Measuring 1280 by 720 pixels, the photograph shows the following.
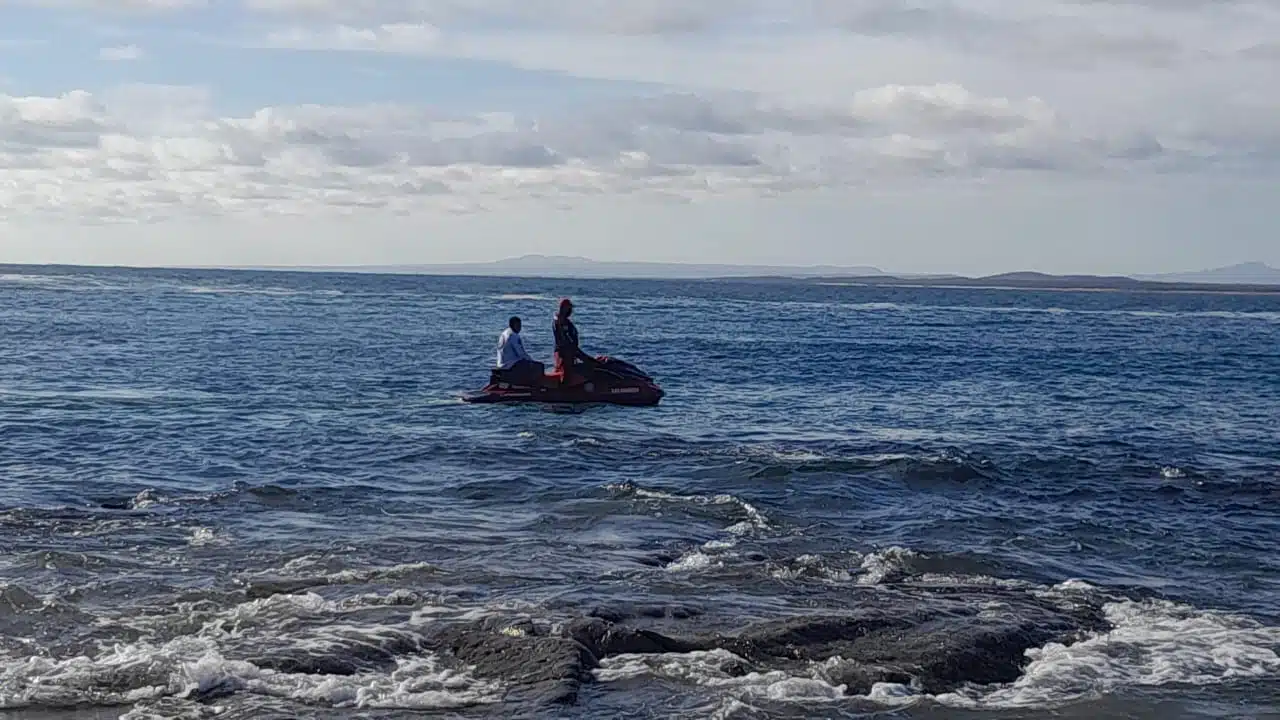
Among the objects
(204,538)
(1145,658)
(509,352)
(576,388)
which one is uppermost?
(509,352)

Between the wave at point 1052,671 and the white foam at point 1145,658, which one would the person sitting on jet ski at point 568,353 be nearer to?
the white foam at point 1145,658

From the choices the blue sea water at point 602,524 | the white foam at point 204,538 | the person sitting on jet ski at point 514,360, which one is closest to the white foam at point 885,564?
the blue sea water at point 602,524

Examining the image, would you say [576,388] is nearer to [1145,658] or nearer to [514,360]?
[514,360]

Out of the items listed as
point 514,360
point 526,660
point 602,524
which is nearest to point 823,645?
point 526,660

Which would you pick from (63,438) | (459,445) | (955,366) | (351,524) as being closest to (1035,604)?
(351,524)

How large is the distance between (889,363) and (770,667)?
31959 millimetres

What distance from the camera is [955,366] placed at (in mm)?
42000

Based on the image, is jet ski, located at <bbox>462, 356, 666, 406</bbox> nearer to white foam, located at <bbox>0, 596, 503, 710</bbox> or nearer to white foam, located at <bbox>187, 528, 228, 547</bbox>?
white foam, located at <bbox>187, 528, 228, 547</bbox>

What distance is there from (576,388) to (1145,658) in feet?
57.5

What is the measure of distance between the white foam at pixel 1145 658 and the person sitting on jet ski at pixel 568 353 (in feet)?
51.3

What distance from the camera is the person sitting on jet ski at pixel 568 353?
27.6 m

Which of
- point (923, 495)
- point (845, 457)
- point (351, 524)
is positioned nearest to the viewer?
Result: point (351, 524)

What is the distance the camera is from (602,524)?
55.8 feet

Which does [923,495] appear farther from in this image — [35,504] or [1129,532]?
[35,504]
